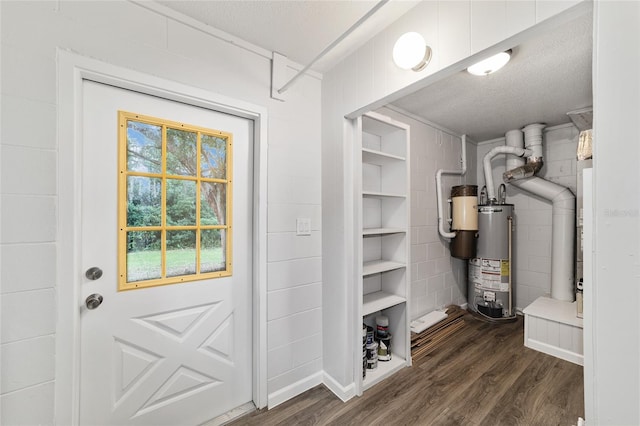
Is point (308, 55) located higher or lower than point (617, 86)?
higher

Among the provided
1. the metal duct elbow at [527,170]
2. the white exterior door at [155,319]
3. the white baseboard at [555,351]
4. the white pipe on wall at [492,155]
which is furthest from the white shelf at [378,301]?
the metal duct elbow at [527,170]

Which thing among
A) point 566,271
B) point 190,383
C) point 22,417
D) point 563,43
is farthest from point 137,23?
point 566,271

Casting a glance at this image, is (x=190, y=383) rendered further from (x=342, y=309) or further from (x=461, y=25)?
(x=461, y=25)

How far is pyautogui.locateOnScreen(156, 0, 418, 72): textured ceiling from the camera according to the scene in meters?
1.33

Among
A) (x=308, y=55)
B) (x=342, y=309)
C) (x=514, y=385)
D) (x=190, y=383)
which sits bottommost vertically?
(x=514, y=385)

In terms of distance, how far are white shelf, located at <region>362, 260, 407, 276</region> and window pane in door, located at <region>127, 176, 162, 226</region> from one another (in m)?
1.35

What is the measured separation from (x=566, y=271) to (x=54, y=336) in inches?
158

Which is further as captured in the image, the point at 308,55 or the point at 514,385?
the point at 514,385

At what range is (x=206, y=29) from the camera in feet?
4.80

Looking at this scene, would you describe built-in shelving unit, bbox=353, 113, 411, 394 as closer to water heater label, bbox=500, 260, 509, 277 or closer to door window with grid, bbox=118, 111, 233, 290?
door window with grid, bbox=118, 111, 233, 290

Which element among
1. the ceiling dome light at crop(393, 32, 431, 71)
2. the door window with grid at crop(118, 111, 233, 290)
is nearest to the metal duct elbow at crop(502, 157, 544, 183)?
the ceiling dome light at crop(393, 32, 431, 71)

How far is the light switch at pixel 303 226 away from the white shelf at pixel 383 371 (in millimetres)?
1157

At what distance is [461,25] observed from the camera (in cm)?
110

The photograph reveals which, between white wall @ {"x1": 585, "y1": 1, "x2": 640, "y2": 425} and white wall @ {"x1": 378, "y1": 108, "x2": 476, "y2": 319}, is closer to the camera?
white wall @ {"x1": 585, "y1": 1, "x2": 640, "y2": 425}
